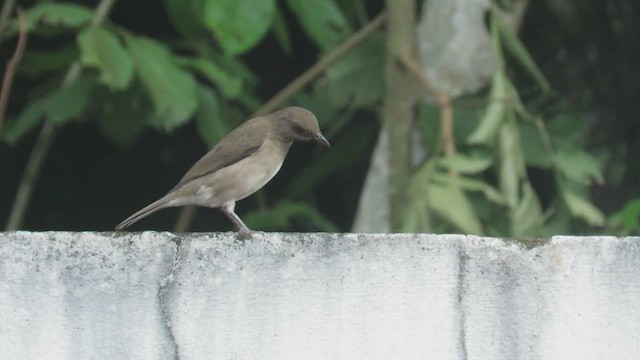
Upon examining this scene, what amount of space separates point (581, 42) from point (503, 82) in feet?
5.83

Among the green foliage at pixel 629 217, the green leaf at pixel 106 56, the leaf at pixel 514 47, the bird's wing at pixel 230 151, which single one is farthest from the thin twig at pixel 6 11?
the green foliage at pixel 629 217

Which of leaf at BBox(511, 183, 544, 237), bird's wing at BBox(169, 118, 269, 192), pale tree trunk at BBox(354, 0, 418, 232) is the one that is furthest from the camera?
pale tree trunk at BBox(354, 0, 418, 232)

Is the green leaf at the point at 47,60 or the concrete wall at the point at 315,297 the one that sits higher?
the green leaf at the point at 47,60

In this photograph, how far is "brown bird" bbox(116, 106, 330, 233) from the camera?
12.5 feet

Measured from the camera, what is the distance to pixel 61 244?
2381 millimetres

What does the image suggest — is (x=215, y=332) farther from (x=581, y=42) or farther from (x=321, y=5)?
(x=581, y=42)

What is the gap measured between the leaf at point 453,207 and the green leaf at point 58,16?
4.37 feet

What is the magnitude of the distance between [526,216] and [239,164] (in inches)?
50.9

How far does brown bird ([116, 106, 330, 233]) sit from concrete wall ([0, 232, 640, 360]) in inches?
51.0

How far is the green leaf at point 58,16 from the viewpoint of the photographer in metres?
4.32

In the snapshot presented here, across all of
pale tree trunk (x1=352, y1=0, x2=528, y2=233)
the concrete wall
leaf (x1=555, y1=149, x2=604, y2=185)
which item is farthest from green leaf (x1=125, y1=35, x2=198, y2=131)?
the concrete wall

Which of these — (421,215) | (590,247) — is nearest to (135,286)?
(590,247)

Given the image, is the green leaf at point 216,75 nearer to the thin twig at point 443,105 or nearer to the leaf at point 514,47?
the thin twig at point 443,105

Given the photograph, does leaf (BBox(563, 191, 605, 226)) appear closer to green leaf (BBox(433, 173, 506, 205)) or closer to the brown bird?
green leaf (BBox(433, 173, 506, 205))
